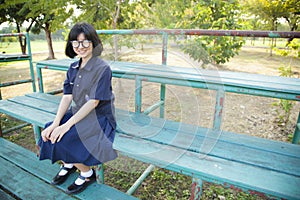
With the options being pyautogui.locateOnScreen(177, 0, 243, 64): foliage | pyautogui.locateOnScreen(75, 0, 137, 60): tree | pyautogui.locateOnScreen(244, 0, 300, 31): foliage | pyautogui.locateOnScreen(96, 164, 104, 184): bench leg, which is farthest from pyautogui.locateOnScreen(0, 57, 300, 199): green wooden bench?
pyautogui.locateOnScreen(244, 0, 300, 31): foliage

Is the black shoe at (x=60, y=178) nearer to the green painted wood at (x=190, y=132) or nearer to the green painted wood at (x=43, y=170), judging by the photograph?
the green painted wood at (x=43, y=170)

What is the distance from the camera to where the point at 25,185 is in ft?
5.55

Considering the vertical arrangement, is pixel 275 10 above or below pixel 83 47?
above

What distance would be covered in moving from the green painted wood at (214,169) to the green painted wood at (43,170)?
1.18 ft

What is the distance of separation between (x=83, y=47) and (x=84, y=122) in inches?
20.6

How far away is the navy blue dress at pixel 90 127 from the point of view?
55.4 inches

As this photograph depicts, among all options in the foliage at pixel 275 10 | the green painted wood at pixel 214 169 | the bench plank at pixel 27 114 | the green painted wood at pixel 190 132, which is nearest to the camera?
the green painted wood at pixel 214 169

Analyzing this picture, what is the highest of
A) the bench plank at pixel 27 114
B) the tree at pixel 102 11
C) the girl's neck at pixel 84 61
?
the tree at pixel 102 11

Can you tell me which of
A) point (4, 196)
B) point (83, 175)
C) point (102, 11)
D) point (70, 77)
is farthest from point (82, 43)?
point (102, 11)

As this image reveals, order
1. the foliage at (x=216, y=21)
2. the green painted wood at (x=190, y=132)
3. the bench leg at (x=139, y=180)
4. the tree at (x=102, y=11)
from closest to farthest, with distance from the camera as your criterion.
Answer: the green painted wood at (x=190, y=132)
the bench leg at (x=139, y=180)
the tree at (x=102, y=11)
the foliage at (x=216, y=21)

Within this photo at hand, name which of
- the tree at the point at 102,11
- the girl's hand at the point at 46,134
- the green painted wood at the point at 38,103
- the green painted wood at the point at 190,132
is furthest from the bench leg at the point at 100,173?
the tree at the point at 102,11

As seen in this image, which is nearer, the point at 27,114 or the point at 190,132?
the point at 190,132

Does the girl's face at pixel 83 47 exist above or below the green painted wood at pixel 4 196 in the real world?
above

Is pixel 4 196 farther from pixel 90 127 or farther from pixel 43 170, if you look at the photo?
pixel 90 127
